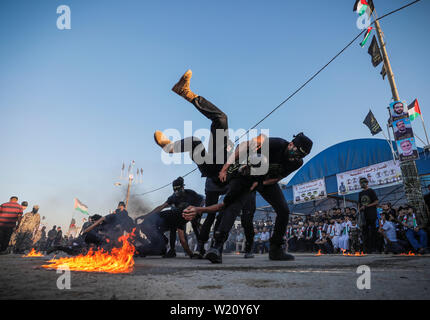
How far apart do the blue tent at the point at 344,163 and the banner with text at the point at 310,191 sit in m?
0.61

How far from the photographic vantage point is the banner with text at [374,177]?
12297mm

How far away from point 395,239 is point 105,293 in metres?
7.77

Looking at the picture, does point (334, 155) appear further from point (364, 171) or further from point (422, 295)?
point (422, 295)

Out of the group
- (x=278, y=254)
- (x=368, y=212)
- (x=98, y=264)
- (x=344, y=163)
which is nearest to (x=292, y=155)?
(x=278, y=254)

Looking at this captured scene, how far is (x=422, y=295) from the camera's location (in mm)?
1036

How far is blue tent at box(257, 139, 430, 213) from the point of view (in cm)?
1536

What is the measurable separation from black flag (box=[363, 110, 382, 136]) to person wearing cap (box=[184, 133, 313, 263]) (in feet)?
42.4

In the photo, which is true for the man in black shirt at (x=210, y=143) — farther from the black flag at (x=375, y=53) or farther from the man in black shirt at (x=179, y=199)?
the black flag at (x=375, y=53)

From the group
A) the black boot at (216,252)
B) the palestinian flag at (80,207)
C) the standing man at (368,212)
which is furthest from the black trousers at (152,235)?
the palestinian flag at (80,207)

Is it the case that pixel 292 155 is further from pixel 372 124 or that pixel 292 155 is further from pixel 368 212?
pixel 372 124

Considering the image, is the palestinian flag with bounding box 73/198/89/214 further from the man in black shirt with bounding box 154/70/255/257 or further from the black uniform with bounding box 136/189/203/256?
the man in black shirt with bounding box 154/70/255/257

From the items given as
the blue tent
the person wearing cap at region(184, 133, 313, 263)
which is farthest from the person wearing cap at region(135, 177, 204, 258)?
the blue tent

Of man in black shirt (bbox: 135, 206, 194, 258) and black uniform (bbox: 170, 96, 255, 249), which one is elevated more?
black uniform (bbox: 170, 96, 255, 249)
